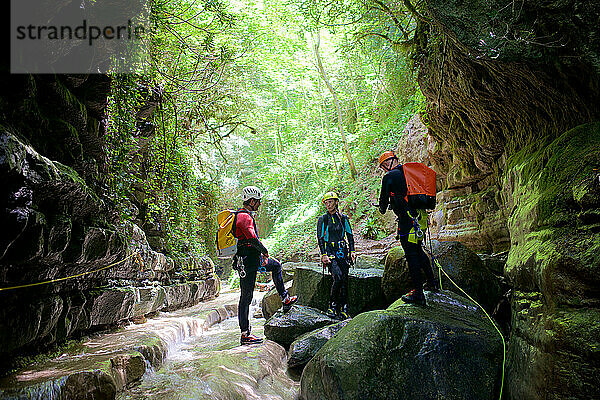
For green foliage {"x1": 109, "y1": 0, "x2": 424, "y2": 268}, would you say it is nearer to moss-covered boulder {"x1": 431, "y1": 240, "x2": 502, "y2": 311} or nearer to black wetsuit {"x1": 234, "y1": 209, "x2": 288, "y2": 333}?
black wetsuit {"x1": 234, "y1": 209, "x2": 288, "y2": 333}

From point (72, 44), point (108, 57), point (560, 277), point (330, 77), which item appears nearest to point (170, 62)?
point (108, 57)

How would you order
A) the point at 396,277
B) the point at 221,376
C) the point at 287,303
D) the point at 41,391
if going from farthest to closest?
the point at 287,303
the point at 396,277
the point at 221,376
the point at 41,391

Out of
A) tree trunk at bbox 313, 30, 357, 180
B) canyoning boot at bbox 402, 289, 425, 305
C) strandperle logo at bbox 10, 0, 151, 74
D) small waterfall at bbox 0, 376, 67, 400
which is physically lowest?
small waterfall at bbox 0, 376, 67, 400

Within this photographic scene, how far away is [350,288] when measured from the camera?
22.6 feet

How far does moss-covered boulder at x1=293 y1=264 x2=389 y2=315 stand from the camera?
6.79 metres

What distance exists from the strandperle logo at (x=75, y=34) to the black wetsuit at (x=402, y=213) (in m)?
4.31

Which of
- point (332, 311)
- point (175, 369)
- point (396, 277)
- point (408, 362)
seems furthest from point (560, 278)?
point (175, 369)

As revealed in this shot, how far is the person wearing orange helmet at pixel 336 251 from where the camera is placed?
645 centimetres

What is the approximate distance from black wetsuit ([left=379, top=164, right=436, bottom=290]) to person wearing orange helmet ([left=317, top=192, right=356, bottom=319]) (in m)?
1.89

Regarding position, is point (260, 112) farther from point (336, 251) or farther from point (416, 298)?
point (416, 298)

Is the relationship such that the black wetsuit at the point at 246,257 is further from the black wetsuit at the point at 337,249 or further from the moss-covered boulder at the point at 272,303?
the moss-covered boulder at the point at 272,303

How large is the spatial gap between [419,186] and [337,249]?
8.08ft

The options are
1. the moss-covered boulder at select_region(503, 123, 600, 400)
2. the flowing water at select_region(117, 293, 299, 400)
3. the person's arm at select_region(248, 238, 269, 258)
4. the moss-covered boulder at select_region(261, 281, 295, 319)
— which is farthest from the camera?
the moss-covered boulder at select_region(261, 281, 295, 319)

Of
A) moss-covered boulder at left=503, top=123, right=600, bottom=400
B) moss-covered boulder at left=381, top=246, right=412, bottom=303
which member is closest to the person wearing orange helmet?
moss-covered boulder at left=381, top=246, right=412, bottom=303
